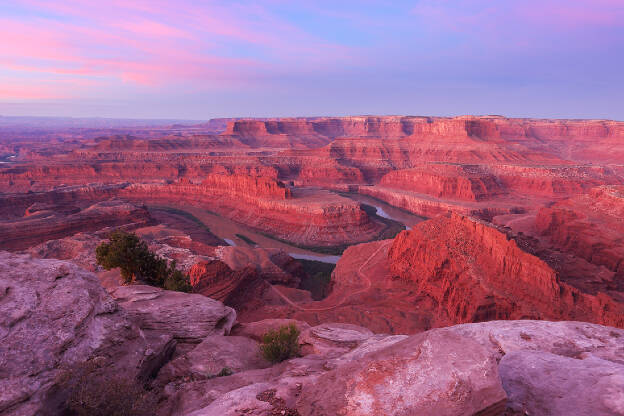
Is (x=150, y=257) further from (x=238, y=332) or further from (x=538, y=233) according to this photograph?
(x=538, y=233)

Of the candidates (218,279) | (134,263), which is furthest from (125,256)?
(218,279)

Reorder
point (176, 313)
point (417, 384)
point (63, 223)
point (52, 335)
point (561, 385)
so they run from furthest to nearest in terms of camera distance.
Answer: point (63, 223) → point (176, 313) → point (52, 335) → point (561, 385) → point (417, 384)

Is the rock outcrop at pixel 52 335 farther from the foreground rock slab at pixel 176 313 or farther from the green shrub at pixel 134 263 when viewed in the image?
the green shrub at pixel 134 263

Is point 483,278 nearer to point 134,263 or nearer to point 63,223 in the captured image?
point 134,263

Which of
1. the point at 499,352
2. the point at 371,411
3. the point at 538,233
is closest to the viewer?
the point at 371,411

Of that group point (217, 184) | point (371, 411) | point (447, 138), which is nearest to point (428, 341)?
point (371, 411)

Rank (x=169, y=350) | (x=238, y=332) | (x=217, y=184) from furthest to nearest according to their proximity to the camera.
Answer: (x=217, y=184) → (x=238, y=332) → (x=169, y=350)
